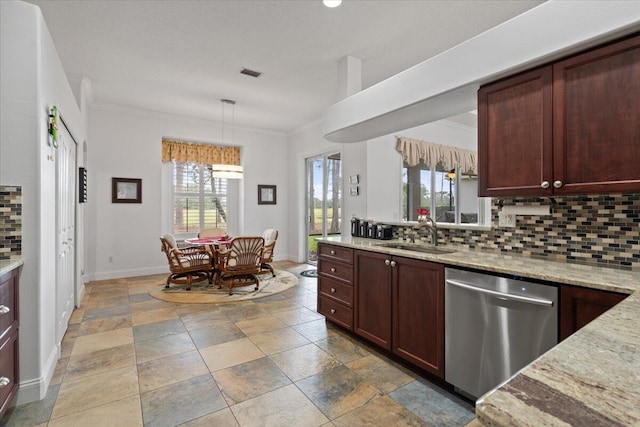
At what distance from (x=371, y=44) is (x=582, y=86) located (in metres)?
2.16

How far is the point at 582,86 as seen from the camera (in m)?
1.71

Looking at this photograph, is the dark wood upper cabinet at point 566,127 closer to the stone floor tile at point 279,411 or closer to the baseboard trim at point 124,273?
the stone floor tile at point 279,411

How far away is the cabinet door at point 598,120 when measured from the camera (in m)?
1.56

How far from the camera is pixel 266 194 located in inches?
279

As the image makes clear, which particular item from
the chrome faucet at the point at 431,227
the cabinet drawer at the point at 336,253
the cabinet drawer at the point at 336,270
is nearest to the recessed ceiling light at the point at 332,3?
the chrome faucet at the point at 431,227

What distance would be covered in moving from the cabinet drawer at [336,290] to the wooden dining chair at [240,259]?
1.45 meters

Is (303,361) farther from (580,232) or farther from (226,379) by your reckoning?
(580,232)

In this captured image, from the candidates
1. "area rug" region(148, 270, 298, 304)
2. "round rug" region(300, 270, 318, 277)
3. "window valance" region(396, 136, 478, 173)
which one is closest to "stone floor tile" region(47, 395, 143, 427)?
"area rug" region(148, 270, 298, 304)

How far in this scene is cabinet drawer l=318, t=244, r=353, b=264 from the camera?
2.94m

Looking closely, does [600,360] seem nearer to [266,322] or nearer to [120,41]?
[266,322]

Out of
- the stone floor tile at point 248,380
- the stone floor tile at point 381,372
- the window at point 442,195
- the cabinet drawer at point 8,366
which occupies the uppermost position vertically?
the window at point 442,195

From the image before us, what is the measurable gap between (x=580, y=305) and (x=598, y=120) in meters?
0.94

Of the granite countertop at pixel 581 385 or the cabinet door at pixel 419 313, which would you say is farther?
the cabinet door at pixel 419 313

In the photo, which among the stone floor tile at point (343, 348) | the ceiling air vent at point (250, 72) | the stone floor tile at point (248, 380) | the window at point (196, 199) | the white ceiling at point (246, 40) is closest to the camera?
the stone floor tile at point (248, 380)
